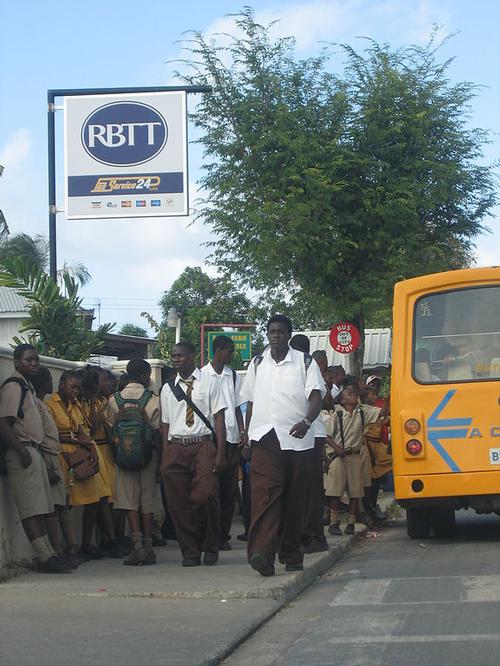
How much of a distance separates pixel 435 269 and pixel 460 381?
11485 mm

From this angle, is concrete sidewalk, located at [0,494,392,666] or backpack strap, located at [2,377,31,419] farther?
backpack strap, located at [2,377,31,419]

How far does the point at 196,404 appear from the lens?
33.5 ft

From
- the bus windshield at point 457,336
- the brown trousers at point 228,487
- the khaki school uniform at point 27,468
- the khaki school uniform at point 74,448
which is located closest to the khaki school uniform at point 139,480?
the khaki school uniform at point 74,448

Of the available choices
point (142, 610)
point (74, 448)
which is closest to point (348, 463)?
point (74, 448)

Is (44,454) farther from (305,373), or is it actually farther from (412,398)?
(412,398)

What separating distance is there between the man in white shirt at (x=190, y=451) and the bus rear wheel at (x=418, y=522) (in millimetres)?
3087

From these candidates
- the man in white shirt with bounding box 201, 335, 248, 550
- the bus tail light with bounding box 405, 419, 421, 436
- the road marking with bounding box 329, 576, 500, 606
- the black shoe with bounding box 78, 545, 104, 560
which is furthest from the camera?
the bus tail light with bounding box 405, 419, 421, 436

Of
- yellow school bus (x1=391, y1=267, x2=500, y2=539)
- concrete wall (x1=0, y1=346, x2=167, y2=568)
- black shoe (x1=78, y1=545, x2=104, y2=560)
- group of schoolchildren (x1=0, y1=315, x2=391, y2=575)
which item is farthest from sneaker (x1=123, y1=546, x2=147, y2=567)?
yellow school bus (x1=391, y1=267, x2=500, y2=539)

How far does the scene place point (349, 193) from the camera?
22188 mm

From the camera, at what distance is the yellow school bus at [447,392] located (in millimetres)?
11789

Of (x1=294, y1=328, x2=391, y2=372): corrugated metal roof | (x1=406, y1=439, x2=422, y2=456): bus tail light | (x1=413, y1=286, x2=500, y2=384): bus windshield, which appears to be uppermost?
(x1=294, y1=328, x2=391, y2=372): corrugated metal roof

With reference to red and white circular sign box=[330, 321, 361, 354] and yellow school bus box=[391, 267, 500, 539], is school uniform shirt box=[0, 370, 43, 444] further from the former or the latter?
red and white circular sign box=[330, 321, 361, 354]

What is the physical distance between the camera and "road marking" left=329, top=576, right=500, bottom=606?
27.5 feet

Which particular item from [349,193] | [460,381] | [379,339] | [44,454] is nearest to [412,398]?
[460,381]
